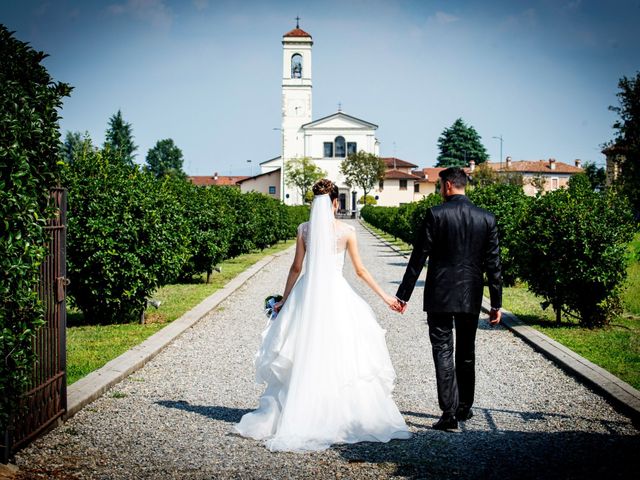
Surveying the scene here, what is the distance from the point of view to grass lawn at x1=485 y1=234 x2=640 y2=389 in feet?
27.1

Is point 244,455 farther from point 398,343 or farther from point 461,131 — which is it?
point 461,131

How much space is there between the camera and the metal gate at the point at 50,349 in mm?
5426

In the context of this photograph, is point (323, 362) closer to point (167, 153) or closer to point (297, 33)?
point (297, 33)

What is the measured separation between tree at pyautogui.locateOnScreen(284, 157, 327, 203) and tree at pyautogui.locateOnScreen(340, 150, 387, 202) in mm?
3525

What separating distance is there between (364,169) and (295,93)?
15192 millimetres

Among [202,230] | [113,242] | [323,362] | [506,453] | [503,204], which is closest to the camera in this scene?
[506,453]

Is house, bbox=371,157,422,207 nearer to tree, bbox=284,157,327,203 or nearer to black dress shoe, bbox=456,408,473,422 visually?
tree, bbox=284,157,327,203

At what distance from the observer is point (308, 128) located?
9725 cm

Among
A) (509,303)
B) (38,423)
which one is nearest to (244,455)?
(38,423)

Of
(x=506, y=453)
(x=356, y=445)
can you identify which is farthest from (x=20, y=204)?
(x=506, y=453)

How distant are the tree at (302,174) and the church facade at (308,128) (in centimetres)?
226

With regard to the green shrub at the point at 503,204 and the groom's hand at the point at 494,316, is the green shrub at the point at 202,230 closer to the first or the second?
the green shrub at the point at 503,204

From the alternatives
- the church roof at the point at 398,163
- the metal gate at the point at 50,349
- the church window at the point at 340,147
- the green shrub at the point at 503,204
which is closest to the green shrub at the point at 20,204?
the metal gate at the point at 50,349

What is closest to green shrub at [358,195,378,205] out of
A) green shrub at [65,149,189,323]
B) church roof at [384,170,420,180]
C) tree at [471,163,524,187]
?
church roof at [384,170,420,180]
